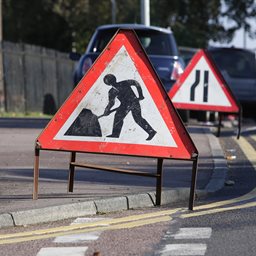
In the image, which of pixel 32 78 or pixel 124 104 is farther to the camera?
pixel 32 78

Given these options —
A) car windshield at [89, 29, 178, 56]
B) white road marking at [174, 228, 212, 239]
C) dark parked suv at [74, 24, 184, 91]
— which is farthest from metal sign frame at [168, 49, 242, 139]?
white road marking at [174, 228, 212, 239]

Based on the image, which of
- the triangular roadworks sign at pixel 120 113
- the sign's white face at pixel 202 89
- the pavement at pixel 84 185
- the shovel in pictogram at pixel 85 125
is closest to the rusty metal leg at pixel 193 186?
the triangular roadworks sign at pixel 120 113

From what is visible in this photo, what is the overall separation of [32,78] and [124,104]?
59.0ft

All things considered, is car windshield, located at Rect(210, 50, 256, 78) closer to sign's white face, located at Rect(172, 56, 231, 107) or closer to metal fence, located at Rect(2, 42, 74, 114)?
metal fence, located at Rect(2, 42, 74, 114)

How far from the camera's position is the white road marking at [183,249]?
7.50 metres

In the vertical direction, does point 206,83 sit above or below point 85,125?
below

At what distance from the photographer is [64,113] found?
9.56 metres

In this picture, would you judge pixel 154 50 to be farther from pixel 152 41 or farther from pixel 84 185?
pixel 84 185

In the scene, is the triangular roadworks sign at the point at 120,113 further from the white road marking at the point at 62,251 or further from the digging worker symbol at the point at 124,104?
the white road marking at the point at 62,251

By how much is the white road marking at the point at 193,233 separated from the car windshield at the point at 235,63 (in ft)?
49.4

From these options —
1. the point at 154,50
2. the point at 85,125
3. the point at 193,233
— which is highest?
the point at 85,125

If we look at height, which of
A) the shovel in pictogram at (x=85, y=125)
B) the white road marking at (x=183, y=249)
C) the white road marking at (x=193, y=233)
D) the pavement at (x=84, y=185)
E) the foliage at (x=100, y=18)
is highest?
the shovel in pictogram at (x=85, y=125)

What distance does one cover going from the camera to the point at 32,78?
89.4 feet

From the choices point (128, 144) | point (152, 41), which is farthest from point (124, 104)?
point (152, 41)
